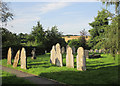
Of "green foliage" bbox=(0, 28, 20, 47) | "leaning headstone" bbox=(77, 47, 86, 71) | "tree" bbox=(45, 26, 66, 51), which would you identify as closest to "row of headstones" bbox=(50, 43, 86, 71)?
"leaning headstone" bbox=(77, 47, 86, 71)

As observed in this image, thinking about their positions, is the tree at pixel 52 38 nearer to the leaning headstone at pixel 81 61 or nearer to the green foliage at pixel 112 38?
the leaning headstone at pixel 81 61

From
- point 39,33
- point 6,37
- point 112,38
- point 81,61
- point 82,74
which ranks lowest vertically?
point 82,74

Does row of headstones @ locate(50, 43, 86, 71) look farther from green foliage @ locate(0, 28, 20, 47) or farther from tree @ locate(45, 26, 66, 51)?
tree @ locate(45, 26, 66, 51)

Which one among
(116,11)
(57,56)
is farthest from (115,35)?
(57,56)

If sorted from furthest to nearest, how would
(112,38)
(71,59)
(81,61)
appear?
(71,59), (81,61), (112,38)

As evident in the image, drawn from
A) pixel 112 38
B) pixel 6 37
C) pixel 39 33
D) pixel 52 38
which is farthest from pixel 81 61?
pixel 39 33

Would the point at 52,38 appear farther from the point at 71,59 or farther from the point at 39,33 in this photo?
the point at 71,59

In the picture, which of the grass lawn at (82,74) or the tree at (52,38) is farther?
the tree at (52,38)

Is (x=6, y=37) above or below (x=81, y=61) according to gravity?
above

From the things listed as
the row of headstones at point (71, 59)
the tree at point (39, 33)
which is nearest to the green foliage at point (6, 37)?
the tree at point (39, 33)

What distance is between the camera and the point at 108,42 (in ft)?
31.1

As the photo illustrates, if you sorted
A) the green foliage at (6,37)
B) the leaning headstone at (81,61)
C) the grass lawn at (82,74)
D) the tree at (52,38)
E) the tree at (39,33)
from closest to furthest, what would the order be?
the grass lawn at (82,74) → the leaning headstone at (81,61) → the green foliage at (6,37) → the tree at (52,38) → the tree at (39,33)

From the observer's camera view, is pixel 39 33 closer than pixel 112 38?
No

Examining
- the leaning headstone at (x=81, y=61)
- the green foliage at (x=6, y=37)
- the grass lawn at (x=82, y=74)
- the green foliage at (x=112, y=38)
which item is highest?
the green foliage at (x=6, y=37)
